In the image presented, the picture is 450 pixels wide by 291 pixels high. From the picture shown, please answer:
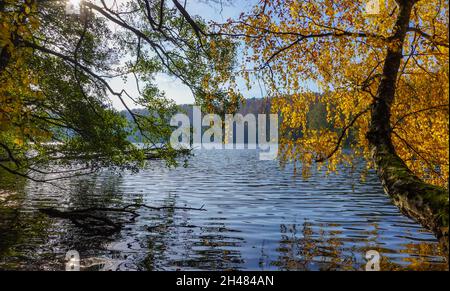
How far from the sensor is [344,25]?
38.2ft

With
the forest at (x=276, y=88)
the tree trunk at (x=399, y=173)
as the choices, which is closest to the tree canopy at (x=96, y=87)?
the forest at (x=276, y=88)

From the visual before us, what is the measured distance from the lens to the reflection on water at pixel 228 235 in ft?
39.5

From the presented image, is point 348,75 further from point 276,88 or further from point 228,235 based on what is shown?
point 228,235

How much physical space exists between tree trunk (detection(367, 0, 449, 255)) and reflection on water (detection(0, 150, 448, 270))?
456 cm

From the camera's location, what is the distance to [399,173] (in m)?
7.38

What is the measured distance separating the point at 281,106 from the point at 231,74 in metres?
2.16

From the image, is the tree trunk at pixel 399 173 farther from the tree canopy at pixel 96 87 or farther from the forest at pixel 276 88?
the tree canopy at pixel 96 87

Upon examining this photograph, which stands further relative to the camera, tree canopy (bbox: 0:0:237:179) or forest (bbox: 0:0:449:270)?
tree canopy (bbox: 0:0:237:179)

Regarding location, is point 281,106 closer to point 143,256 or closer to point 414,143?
point 414,143

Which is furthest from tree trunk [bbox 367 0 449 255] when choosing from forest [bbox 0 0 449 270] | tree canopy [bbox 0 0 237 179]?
tree canopy [bbox 0 0 237 179]

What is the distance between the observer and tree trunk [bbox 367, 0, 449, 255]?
19.2 feet

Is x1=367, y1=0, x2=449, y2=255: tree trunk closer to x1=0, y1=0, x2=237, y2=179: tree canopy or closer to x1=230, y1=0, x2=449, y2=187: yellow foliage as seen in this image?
x1=230, y1=0, x2=449, y2=187: yellow foliage

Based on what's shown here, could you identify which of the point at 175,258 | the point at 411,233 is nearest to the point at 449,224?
the point at 175,258

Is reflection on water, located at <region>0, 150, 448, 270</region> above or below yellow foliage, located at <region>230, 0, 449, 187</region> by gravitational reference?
below
